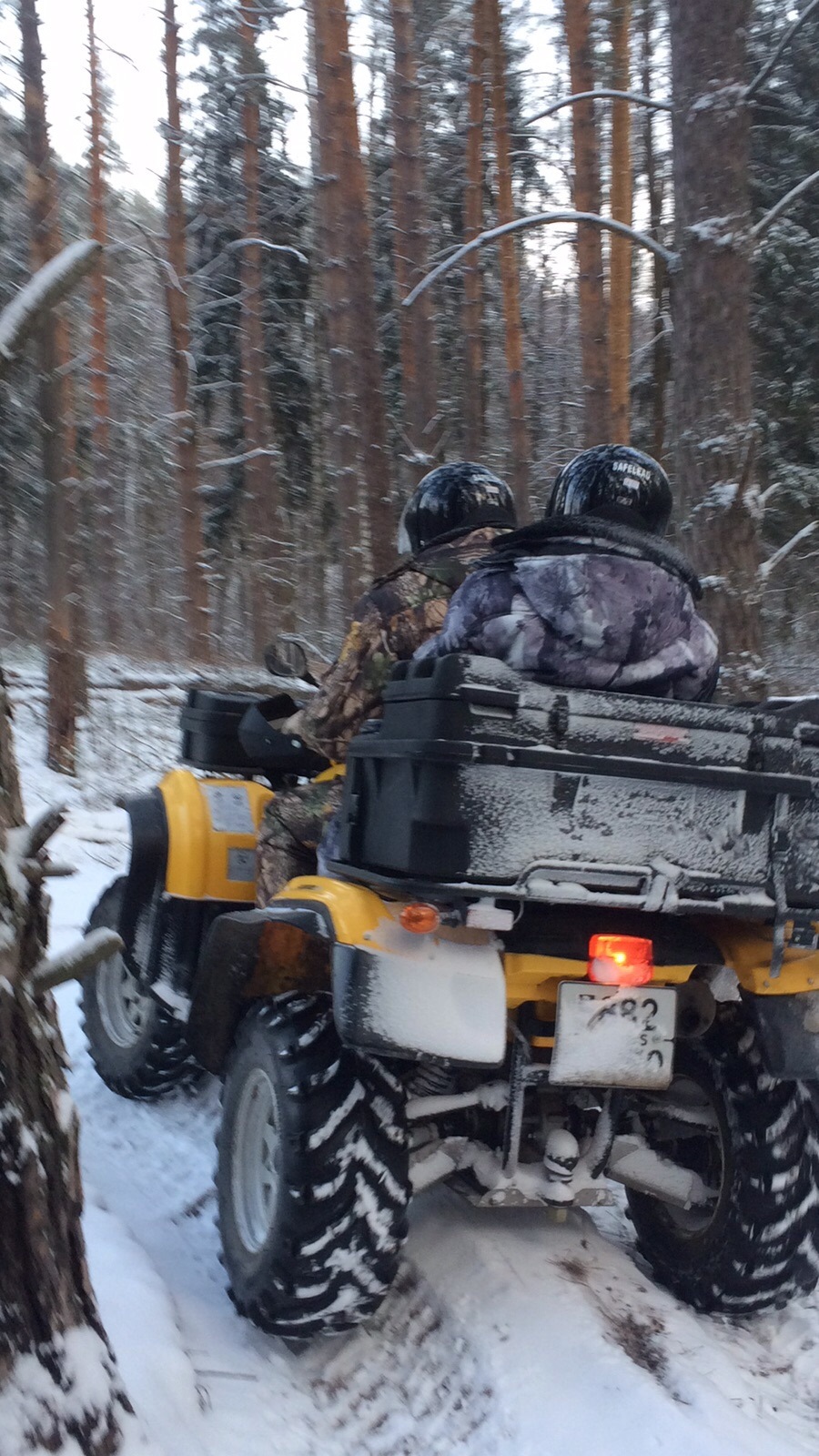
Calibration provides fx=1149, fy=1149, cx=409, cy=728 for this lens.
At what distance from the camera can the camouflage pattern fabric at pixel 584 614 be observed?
8.66 feet

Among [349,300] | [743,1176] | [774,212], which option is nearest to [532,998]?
[743,1176]

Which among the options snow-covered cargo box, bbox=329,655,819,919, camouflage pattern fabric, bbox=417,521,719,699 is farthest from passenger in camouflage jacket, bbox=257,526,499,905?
snow-covered cargo box, bbox=329,655,819,919

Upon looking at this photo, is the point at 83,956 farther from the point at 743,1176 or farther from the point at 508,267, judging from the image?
the point at 508,267

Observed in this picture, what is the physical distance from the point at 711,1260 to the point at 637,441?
13.5m

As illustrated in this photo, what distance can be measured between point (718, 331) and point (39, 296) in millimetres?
4296

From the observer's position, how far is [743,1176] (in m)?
2.91

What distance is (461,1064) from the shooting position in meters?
2.44

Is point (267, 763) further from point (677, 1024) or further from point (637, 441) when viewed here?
point (637, 441)

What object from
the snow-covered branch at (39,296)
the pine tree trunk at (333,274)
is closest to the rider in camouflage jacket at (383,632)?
the snow-covered branch at (39,296)

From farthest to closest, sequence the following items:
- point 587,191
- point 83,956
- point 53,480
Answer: point 587,191, point 53,480, point 83,956

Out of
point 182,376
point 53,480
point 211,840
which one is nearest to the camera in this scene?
point 211,840

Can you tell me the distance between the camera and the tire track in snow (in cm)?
252

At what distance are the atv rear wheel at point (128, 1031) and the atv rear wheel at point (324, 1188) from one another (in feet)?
3.91

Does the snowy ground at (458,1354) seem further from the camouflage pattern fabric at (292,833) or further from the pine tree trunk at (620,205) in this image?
the pine tree trunk at (620,205)
